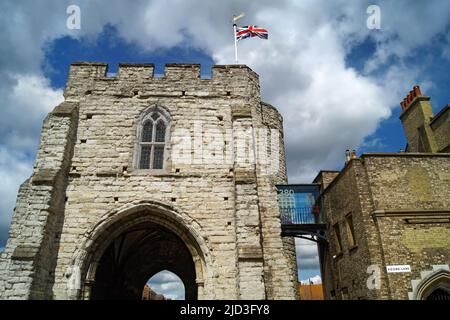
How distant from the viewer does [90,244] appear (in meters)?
8.78

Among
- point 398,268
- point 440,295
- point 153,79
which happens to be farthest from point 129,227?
point 440,295

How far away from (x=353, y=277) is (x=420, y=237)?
2.47 meters

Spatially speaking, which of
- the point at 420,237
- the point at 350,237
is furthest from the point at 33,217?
Result: the point at 420,237

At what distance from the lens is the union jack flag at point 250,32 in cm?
1234

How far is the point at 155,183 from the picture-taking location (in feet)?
31.2

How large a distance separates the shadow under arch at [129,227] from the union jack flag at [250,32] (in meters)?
7.47

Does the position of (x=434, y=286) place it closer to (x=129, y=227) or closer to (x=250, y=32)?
(x=129, y=227)

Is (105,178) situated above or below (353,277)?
above

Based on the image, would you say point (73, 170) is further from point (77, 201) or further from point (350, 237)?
point (350, 237)

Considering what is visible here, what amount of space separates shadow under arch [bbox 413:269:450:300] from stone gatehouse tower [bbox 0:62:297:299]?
3563mm

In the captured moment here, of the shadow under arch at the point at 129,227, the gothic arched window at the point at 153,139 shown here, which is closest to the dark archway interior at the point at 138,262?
the shadow under arch at the point at 129,227

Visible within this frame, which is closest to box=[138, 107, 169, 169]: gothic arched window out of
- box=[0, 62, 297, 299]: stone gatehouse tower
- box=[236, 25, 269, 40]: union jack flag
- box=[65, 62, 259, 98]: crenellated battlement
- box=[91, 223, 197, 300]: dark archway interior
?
box=[0, 62, 297, 299]: stone gatehouse tower
